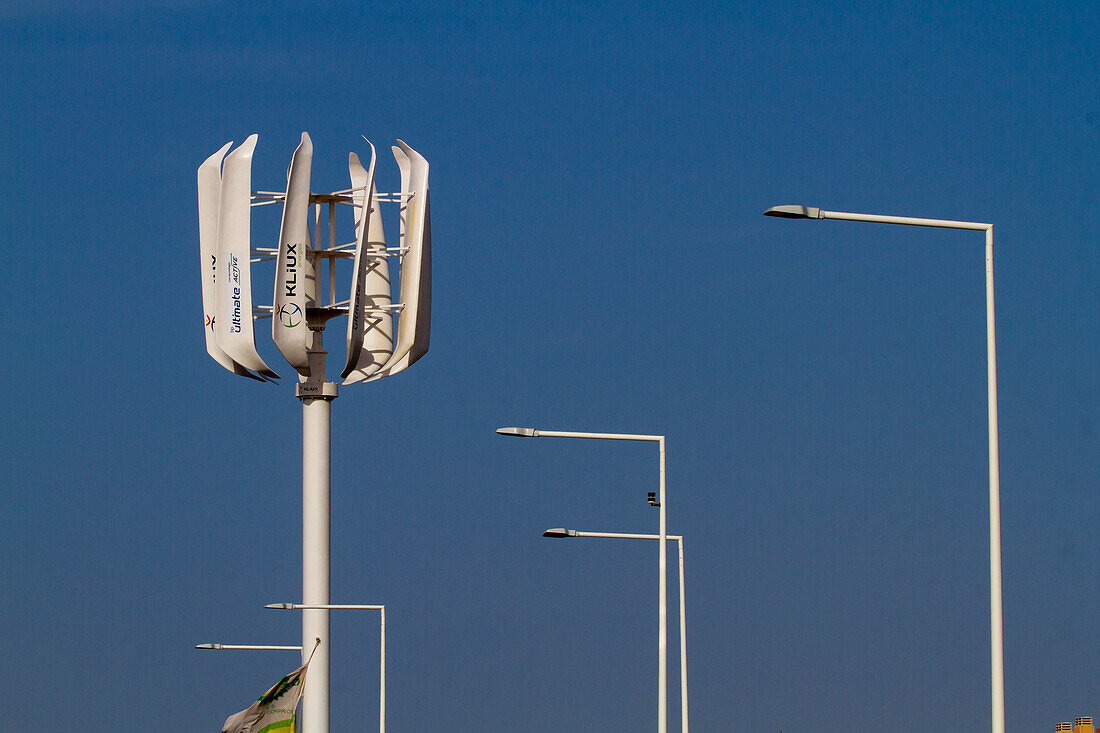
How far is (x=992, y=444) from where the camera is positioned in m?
28.2

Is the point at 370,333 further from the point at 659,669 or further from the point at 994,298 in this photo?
the point at 994,298

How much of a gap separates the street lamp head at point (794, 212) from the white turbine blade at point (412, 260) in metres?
45.6

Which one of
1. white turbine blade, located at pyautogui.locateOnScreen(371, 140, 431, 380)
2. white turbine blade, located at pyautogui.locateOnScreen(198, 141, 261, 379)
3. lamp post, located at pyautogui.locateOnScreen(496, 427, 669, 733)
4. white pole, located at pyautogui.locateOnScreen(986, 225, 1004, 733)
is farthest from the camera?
white turbine blade, located at pyautogui.locateOnScreen(371, 140, 431, 380)

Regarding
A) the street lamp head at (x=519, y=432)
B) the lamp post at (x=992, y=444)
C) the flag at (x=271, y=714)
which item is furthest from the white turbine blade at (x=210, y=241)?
the lamp post at (x=992, y=444)

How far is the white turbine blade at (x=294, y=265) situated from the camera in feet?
225

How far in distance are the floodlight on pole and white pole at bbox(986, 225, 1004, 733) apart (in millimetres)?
42429

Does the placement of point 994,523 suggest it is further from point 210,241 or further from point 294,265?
point 210,241

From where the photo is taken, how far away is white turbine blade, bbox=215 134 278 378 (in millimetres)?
69312

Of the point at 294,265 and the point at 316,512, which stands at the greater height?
the point at 294,265

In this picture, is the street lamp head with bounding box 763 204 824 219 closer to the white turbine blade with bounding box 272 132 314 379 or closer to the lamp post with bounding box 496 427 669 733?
the lamp post with bounding box 496 427 669 733

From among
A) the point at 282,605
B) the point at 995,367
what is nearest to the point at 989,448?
the point at 995,367

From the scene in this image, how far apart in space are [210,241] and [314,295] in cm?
426

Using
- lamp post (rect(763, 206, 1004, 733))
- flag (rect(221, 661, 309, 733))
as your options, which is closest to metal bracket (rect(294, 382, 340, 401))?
flag (rect(221, 661, 309, 733))

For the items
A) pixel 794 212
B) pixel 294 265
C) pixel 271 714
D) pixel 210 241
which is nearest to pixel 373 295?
pixel 294 265
